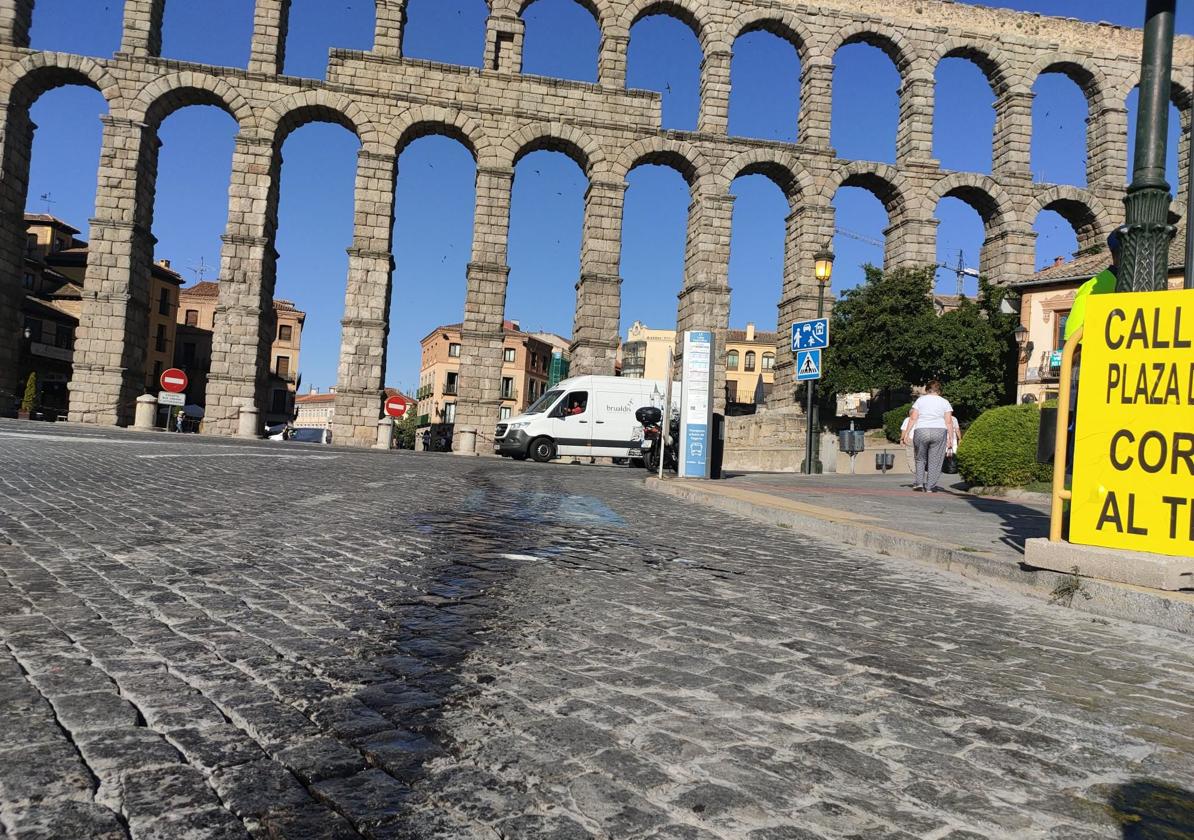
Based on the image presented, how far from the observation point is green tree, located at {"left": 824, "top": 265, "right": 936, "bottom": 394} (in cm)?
2936

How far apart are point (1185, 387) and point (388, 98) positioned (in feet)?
102

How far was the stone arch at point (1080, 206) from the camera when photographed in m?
32.3

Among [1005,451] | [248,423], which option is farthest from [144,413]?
[1005,451]

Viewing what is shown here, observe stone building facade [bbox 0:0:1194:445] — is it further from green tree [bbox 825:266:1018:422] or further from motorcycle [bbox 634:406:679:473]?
motorcycle [bbox 634:406:679:473]

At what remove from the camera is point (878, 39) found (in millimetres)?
32875

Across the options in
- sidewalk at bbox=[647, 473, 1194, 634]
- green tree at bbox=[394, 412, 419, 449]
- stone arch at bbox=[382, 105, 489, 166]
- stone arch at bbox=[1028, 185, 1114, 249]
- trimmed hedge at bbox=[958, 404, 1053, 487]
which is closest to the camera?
sidewalk at bbox=[647, 473, 1194, 634]

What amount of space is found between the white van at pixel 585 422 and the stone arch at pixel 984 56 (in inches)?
822

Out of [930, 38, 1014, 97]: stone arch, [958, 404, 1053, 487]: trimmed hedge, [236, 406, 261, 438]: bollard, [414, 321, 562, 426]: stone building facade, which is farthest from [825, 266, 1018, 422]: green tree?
[414, 321, 562, 426]: stone building facade

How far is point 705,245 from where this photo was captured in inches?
1236

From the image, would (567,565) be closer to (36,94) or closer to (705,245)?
(705,245)

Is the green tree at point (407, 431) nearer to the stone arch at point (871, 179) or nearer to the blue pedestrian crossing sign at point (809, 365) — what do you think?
the stone arch at point (871, 179)

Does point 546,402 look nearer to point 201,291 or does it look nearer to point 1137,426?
point 1137,426

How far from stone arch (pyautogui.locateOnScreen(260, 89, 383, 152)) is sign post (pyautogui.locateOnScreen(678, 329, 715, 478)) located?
21.4m

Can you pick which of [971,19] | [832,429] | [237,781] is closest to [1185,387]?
[237,781]
